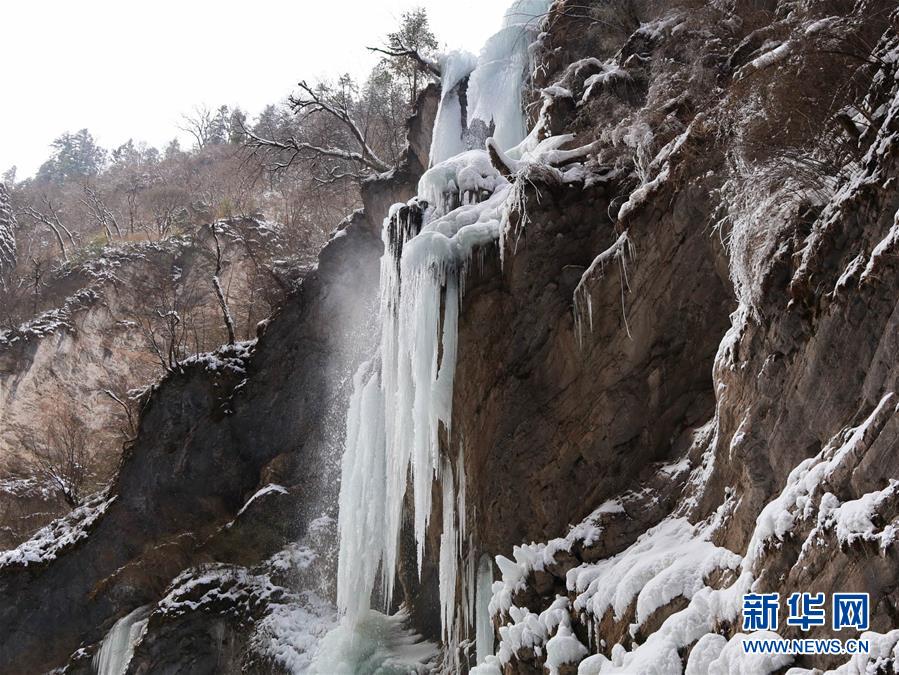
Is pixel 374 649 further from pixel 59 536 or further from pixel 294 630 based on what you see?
pixel 59 536

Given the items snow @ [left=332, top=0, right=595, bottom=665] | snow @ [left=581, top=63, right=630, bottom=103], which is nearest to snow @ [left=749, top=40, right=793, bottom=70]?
snow @ [left=332, top=0, right=595, bottom=665]

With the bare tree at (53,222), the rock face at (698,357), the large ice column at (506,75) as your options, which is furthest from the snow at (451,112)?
the bare tree at (53,222)

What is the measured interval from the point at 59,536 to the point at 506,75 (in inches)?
534

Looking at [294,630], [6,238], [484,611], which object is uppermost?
[6,238]

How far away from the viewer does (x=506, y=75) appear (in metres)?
15.5

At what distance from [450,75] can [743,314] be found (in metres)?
12.7

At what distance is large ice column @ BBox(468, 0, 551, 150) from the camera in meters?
15.2

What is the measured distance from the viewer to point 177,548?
14.5 metres

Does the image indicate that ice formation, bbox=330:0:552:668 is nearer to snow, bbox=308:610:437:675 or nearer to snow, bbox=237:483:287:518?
snow, bbox=308:610:437:675

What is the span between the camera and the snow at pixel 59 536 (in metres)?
16.2

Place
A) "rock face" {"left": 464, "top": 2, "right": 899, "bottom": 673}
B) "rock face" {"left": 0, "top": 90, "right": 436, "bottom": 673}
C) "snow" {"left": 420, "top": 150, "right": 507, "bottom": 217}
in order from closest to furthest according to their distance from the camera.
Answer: "rock face" {"left": 464, "top": 2, "right": 899, "bottom": 673} < "snow" {"left": 420, "top": 150, "right": 507, "bottom": 217} < "rock face" {"left": 0, "top": 90, "right": 436, "bottom": 673}

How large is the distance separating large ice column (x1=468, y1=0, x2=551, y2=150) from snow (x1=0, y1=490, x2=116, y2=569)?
11033mm

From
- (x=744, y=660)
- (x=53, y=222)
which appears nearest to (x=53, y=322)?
(x=53, y=222)

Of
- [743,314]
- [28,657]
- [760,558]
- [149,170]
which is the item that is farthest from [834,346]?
[149,170]
